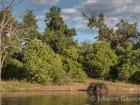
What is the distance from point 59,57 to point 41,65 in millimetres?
7246

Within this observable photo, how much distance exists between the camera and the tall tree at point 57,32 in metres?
88.9

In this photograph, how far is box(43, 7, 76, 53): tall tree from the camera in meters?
88.9

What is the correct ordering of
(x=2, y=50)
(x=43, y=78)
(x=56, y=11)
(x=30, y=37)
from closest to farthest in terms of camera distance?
(x=43, y=78) → (x=2, y=50) → (x=30, y=37) → (x=56, y=11)

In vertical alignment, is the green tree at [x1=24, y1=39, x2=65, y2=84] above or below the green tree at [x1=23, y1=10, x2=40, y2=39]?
below

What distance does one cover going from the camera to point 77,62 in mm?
83875

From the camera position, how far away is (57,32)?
297 ft

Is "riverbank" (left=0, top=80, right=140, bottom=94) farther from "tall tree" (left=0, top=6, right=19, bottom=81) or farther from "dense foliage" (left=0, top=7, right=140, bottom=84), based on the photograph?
"tall tree" (left=0, top=6, right=19, bottom=81)

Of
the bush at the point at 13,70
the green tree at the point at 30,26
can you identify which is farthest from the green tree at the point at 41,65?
the green tree at the point at 30,26

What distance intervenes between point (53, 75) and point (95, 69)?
13.1 metres

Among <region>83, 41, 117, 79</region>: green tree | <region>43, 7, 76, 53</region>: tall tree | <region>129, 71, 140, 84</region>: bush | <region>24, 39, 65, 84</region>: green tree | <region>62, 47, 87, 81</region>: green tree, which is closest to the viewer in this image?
<region>24, 39, 65, 84</region>: green tree

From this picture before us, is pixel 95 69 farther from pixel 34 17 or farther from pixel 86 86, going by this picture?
pixel 34 17

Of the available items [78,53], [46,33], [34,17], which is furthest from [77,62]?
[34,17]

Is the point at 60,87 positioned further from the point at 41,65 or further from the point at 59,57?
the point at 59,57

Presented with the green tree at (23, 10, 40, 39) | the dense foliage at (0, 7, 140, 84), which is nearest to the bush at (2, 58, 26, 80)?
the dense foliage at (0, 7, 140, 84)
